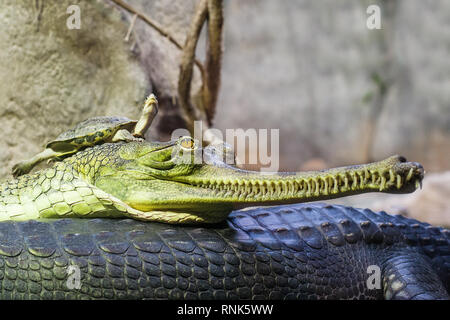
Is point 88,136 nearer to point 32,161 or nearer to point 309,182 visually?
point 32,161

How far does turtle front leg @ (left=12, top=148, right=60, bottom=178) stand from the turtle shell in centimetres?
3

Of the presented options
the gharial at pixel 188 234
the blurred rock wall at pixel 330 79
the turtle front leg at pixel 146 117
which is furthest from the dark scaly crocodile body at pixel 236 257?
the blurred rock wall at pixel 330 79

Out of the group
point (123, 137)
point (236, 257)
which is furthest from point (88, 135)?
point (236, 257)

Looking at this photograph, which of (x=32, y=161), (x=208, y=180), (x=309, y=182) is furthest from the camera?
(x=32, y=161)

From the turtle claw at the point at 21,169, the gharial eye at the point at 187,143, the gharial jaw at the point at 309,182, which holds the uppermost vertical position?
the gharial eye at the point at 187,143

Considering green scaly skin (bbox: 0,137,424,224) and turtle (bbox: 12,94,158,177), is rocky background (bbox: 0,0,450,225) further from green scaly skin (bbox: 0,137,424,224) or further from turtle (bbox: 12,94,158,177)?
green scaly skin (bbox: 0,137,424,224)

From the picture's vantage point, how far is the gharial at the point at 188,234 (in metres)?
1.62

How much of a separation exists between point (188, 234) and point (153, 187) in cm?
23

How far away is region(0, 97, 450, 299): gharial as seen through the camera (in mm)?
1615

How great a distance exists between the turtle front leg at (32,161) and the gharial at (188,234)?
18 cm

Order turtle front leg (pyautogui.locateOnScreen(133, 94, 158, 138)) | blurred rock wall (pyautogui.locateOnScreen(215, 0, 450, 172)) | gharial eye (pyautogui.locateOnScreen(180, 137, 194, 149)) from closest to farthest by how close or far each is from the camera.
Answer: gharial eye (pyautogui.locateOnScreen(180, 137, 194, 149))
turtle front leg (pyautogui.locateOnScreen(133, 94, 158, 138))
blurred rock wall (pyautogui.locateOnScreen(215, 0, 450, 172))

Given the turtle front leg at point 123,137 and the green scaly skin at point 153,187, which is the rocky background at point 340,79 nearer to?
the turtle front leg at point 123,137

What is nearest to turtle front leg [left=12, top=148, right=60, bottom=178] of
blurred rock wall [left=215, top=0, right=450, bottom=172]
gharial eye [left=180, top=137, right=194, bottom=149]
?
gharial eye [left=180, top=137, right=194, bottom=149]

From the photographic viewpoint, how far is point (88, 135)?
2.10m
